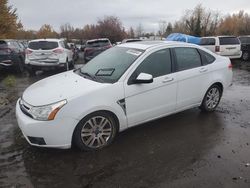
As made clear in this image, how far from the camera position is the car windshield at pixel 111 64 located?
4215 millimetres

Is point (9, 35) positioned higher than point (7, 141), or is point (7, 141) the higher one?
point (9, 35)

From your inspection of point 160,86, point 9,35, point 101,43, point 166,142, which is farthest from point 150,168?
point 9,35

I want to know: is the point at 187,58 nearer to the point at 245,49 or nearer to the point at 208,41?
the point at 208,41

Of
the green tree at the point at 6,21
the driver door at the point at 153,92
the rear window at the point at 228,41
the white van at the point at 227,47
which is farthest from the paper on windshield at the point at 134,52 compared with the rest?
the green tree at the point at 6,21

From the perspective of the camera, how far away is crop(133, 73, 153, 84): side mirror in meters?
4.04

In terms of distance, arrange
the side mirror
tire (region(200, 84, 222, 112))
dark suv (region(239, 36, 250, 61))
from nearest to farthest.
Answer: the side mirror, tire (region(200, 84, 222, 112)), dark suv (region(239, 36, 250, 61))

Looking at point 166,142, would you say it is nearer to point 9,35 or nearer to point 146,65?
point 146,65

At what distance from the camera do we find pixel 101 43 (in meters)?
16.9

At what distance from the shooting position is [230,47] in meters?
15.1

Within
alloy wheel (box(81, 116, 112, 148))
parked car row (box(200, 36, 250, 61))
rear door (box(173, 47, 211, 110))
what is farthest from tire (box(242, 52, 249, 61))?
alloy wheel (box(81, 116, 112, 148))

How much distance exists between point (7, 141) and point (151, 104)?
2.58 meters

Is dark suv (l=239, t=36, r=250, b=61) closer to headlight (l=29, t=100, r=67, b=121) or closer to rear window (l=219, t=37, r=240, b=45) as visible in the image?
rear window (l=219, t=37, r=240, b=45)

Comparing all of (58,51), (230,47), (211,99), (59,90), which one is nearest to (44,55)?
(58,51)

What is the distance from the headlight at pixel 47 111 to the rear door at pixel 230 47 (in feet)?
45.1
